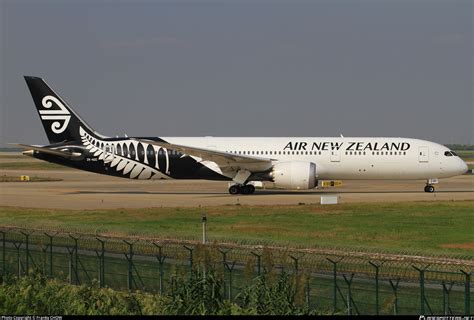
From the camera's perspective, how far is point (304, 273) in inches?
738

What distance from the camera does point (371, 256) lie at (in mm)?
29141

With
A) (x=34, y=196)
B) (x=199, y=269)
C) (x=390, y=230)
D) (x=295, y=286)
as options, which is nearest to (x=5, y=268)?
(x=199, y=269)

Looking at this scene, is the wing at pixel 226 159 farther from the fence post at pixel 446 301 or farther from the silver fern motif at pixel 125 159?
the fence post at pixel 446 301

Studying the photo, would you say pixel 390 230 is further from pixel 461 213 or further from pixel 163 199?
pixel 163 199

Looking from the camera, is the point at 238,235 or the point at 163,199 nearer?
the point at 238,235

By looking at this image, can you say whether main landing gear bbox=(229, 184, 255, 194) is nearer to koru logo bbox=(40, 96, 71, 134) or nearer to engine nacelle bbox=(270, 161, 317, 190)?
engine nacelle bbox=(270, 161, 317, 190)

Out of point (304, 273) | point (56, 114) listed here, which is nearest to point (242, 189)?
point (56, 114)

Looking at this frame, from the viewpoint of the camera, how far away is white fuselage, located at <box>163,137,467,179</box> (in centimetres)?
6241

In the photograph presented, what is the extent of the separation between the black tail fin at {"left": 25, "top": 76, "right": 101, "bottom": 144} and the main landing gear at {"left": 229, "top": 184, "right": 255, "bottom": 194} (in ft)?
39.3

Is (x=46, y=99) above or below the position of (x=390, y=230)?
above

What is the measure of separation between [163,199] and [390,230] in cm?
2433

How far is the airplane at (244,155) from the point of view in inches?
2445

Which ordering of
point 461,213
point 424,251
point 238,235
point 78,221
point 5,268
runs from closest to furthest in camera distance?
1. point 5,268
2. point 424,251
3. point 238,235
4. point 78,221
5. point 461,213

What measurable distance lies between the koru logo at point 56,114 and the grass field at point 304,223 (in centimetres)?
1389
